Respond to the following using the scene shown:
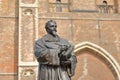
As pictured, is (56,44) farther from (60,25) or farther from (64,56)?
(60,25)

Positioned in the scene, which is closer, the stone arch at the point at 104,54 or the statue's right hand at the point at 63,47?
the statue's right hand at the point at 63,47

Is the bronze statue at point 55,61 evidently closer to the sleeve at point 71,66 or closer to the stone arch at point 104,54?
the sleeve at point 71,66

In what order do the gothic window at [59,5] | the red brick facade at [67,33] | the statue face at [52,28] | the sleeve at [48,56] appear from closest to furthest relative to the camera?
the sleeve at [48,56] → the statue face at [52,28] → the red brick facade at [67,33] → the gothic window at [59,5]

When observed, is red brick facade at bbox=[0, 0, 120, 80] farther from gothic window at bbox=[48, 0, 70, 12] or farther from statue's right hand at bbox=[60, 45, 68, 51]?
statue's right hand at bbox=[60, 45, 68, 51]

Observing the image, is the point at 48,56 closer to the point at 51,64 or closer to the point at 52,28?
the point at 51,64

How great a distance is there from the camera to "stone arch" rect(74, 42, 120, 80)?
13.8 metres

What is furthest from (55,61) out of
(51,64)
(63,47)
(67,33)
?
(67,33)

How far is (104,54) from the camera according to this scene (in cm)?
1384

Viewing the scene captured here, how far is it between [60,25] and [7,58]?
2.61 m

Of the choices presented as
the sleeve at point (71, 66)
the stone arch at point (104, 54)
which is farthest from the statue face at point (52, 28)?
the stone arch at point (104, 54)

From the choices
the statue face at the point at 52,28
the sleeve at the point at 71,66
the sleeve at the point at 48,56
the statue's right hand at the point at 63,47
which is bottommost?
the sleeve at the point at 71,66

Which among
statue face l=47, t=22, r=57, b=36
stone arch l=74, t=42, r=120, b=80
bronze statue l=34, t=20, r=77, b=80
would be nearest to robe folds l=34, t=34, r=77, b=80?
bronze statue l=34, t=20, r=77, b=80

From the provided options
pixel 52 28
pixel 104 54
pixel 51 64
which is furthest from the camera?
pixel 104 54

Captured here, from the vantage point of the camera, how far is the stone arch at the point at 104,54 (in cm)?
1377
